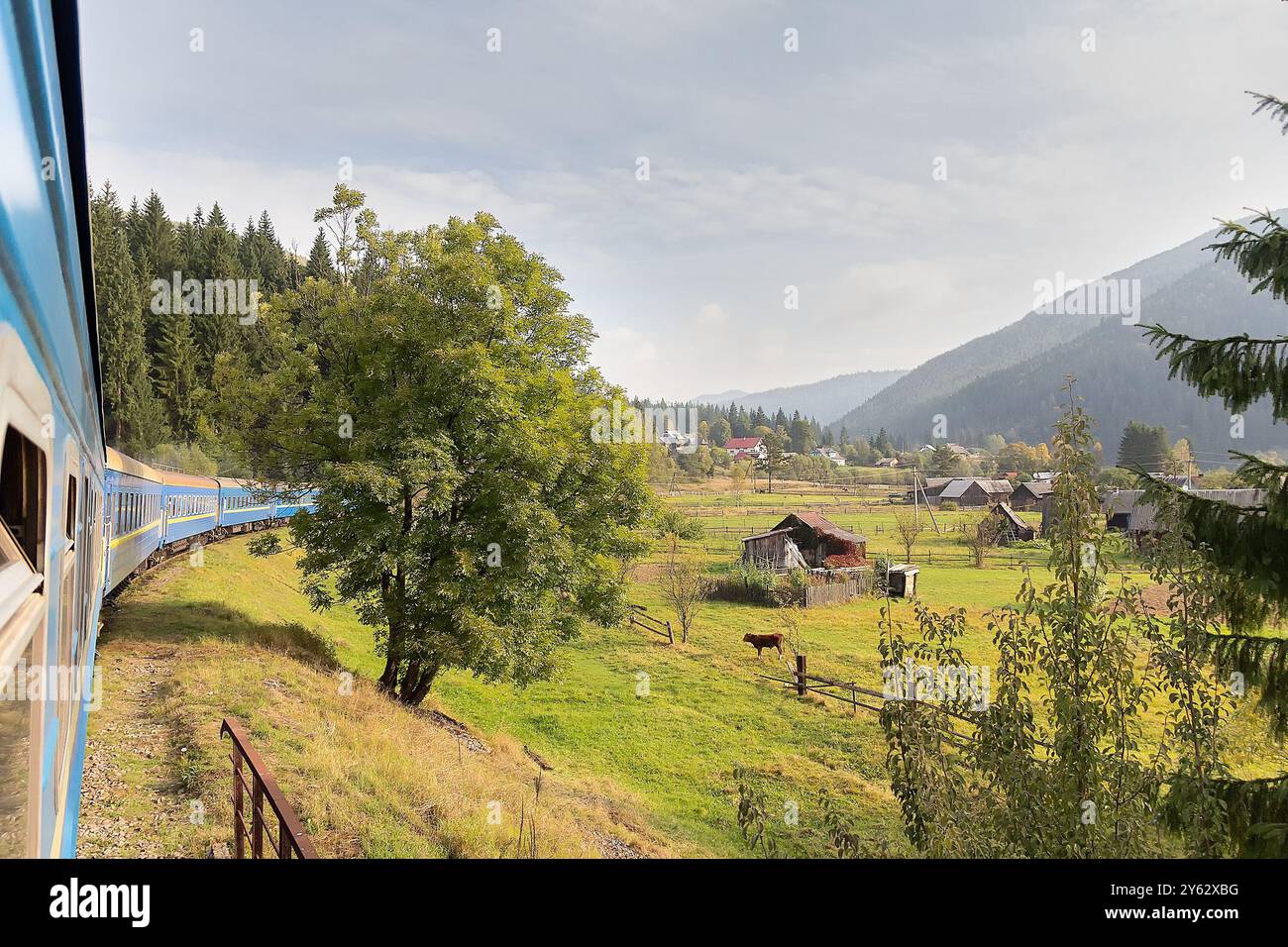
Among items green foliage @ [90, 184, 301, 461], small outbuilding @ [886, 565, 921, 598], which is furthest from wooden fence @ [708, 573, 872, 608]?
green foliage @ [90, 184, 301, 461]

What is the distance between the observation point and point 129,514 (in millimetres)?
11594

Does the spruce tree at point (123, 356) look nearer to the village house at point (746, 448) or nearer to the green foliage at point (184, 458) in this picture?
the green foliage at point (184, 458)

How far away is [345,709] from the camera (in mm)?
9906

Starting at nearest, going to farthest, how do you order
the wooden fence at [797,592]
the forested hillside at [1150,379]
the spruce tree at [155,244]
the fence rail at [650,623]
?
1. the fence rail at [650,623]
2. the wooden fence at [797,592]
3. the spruce tree at [155,244]
4. the forested hillside at [1150,379]

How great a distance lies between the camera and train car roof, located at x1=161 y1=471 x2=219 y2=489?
1683 centimetres

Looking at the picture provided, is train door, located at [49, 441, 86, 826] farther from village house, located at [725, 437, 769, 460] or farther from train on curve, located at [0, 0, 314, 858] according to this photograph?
village house, located at [725, 437, 769, 460]

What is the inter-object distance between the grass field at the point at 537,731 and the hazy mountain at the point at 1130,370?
322 inches

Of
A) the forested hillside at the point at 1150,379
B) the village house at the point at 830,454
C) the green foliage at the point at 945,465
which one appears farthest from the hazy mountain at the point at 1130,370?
the village house at the point at 830,454

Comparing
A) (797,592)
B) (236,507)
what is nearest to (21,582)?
(236,507)

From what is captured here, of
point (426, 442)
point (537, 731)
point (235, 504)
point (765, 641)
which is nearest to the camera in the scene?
point (426, 442)

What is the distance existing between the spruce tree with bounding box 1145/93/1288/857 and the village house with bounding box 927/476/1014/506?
2363 inches

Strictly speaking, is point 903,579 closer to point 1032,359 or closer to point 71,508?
point 71,508

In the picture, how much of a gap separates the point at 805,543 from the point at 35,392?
37351mm

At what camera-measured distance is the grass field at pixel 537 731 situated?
7254mm
